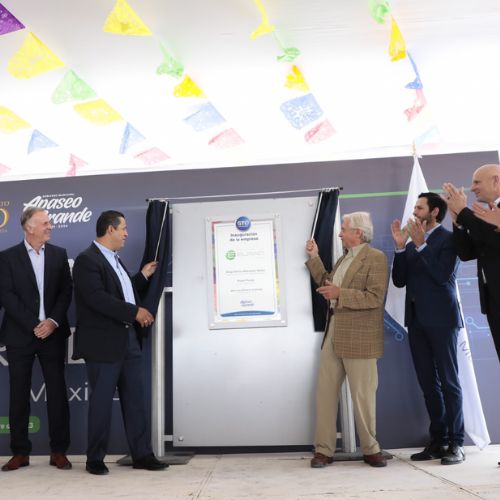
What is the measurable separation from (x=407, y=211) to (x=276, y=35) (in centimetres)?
160

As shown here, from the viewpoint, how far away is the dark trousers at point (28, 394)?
Answer: 3.52 m

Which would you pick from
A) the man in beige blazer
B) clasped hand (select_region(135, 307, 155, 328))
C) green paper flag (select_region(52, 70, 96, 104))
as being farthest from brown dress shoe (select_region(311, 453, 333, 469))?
green paper flag (select_region(52, 70, 96, 104))

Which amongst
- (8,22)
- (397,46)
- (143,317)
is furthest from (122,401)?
(397,46)

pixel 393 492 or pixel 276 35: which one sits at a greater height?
pixel 276 35

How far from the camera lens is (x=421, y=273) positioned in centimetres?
347

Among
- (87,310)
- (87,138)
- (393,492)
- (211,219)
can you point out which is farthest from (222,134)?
(393,492)

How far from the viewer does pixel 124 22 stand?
3061 mm

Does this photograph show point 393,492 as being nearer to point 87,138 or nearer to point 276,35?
point 276,35

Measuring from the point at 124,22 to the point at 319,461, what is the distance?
9.27 feet

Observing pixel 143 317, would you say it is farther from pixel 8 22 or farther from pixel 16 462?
pixel 8 22

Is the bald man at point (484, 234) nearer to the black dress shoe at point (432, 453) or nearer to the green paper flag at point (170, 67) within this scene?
the black dress shoe at point (432, 453)

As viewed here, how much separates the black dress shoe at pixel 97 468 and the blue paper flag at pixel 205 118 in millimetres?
2529

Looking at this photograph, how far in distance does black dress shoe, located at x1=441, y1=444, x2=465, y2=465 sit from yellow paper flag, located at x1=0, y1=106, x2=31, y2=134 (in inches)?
151

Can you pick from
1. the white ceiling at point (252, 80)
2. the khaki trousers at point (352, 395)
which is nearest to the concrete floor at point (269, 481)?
the khaki trousers at point (352, 395)
